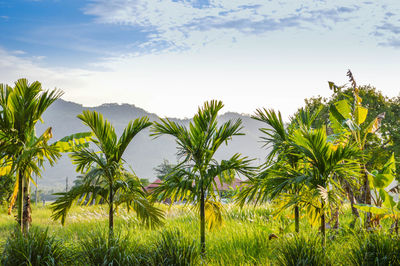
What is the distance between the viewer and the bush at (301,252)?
4.92m

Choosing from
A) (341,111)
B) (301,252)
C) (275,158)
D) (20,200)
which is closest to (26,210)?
(20,200)

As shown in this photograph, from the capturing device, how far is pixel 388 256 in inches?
192

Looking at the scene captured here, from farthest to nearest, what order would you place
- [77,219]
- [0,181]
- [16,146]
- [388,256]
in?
[0,181] → [77,219] → [16,146] → [388,256]

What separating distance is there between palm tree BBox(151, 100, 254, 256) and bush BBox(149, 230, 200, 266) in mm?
648

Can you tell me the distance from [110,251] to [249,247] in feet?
8.04

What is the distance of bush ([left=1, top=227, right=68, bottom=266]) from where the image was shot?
5340mm

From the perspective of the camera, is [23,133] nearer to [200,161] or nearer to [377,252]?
[200,161]

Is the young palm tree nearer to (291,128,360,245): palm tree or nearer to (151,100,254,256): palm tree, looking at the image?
(151,100,254,256): palm tree

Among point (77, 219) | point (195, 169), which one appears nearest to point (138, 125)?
point (195, 169)

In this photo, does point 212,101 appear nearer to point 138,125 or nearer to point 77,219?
point 138,125

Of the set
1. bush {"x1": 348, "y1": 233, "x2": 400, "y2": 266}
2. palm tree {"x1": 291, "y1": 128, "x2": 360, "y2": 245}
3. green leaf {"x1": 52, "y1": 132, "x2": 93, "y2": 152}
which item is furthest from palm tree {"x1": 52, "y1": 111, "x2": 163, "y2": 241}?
bush {"x1": 348, "y1": 233, "x2": 400, "y2": 266}

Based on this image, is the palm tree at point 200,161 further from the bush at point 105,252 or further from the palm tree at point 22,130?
the palm tree at point 22,130

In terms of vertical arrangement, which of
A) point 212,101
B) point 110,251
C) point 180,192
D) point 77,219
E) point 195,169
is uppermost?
point 212,101

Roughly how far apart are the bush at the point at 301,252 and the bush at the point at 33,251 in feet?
10.3
